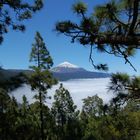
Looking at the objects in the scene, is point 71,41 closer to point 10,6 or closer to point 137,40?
point 137,40

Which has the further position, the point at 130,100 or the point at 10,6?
the point at 10,6

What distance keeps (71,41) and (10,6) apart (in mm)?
4674

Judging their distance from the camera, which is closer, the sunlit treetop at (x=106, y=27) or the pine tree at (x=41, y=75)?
the sunlit treetop at (x=106, y=27)

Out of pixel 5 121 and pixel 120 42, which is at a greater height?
pixel 120 42

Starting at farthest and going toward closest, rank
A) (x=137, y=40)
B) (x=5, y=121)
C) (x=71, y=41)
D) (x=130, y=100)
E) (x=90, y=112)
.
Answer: (x=90, y=112)
(x=5, y=121)
(x=130, y=100)
(x=71, y=41)
(x=137, y=40)

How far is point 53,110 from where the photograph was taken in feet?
250

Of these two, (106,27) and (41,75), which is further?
(41,75)

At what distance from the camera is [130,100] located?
9508 millimetres

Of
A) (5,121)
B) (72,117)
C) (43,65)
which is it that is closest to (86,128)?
(72,117)

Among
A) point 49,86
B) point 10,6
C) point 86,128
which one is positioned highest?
point 10,6

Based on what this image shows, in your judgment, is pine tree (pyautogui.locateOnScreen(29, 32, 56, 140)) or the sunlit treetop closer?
the sunlit treetop

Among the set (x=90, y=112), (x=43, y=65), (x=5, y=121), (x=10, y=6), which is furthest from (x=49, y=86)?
(x=90, y=112)

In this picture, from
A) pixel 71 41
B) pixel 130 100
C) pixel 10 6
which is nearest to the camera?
pixel 71 41

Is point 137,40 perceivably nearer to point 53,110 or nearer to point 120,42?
point 120,42
